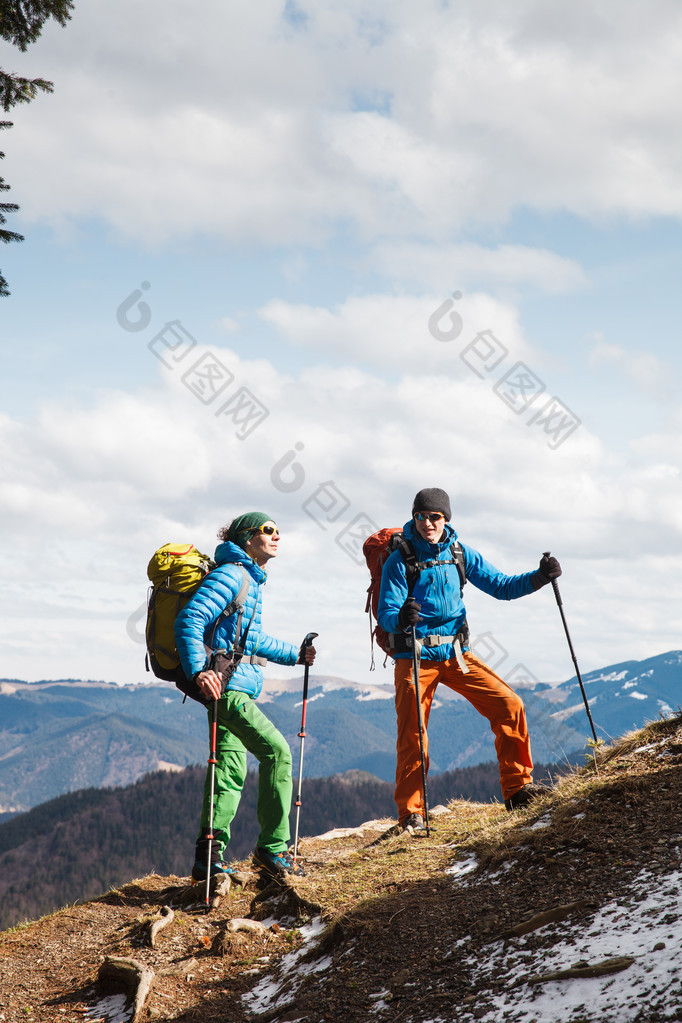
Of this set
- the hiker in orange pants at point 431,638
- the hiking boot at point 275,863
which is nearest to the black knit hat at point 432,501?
the hiker in orange pants at point 431,638

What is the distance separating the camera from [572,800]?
7.54 metres

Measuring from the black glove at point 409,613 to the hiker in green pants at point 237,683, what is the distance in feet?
5.39

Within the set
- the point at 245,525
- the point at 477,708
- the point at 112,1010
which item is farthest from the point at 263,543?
the point at 112,1010

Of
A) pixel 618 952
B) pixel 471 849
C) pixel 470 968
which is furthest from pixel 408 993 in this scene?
pixel 471 849

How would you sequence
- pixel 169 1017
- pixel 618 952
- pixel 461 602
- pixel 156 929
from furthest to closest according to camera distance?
pixel 461 602, pixel 156 929, pixel 169 1017, pixel 618 952

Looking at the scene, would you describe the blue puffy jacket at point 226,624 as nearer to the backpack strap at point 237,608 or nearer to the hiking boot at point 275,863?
the backpack strap at point 237,608

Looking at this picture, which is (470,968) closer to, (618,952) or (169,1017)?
(618,952)

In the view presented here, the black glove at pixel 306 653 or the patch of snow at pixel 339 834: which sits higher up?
the black glove at pixel 306 653

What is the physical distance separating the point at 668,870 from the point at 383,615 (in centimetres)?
463

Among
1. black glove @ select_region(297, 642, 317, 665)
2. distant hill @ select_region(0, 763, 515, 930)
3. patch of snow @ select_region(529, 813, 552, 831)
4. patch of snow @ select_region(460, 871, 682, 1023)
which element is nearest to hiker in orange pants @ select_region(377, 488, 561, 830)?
black glove @ select_region(297, 642, 317, 665)

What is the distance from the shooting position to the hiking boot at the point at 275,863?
839cm

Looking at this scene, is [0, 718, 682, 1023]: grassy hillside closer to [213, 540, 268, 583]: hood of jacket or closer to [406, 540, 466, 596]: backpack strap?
[406, 540, 466, 596]: backpack strap

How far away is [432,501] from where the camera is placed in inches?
377

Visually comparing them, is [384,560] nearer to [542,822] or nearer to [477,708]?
[477,708]
